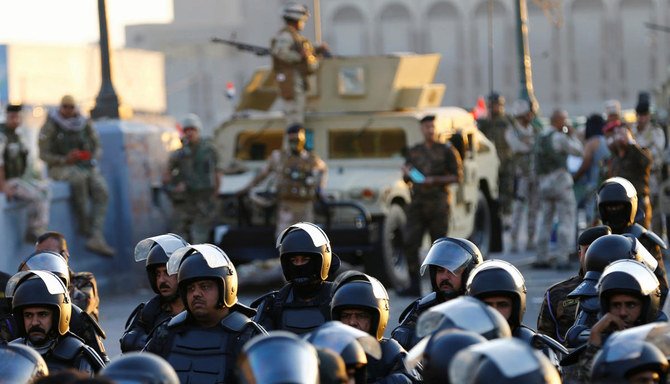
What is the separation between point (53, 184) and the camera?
1677 centimetres

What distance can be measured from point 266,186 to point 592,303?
28.8 feet

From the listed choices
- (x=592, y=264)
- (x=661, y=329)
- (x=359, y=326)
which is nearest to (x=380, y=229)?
(x=592, y=264)

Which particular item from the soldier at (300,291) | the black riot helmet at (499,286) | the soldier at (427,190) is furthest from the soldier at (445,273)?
the soldier at (427,190)

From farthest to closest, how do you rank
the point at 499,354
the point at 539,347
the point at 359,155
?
1. the point at 359,155
2. the point at 539,347
3. the point at 499,354

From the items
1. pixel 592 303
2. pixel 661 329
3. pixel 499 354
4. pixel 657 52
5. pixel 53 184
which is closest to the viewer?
pixel 499 354

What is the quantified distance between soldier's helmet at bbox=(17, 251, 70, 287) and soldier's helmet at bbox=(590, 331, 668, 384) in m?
4.18

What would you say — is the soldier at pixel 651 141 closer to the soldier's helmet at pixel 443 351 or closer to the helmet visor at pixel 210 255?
the helmet visor at pixel 210 255

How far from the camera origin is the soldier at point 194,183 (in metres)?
17.2

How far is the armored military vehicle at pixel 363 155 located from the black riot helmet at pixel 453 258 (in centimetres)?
736

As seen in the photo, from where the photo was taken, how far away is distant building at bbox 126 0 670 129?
70125 millimetres

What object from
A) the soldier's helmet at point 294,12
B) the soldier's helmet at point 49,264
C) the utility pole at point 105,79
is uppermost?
the soldier's helmet at point 294,12

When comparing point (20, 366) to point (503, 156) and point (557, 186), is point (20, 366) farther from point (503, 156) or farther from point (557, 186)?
point (503, 156)

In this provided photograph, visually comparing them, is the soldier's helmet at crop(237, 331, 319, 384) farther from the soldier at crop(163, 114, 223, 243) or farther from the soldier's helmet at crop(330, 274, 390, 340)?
the soldier at crop(163, 114, 223, 243)

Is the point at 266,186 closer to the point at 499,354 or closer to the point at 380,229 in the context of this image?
the point at 380,229
